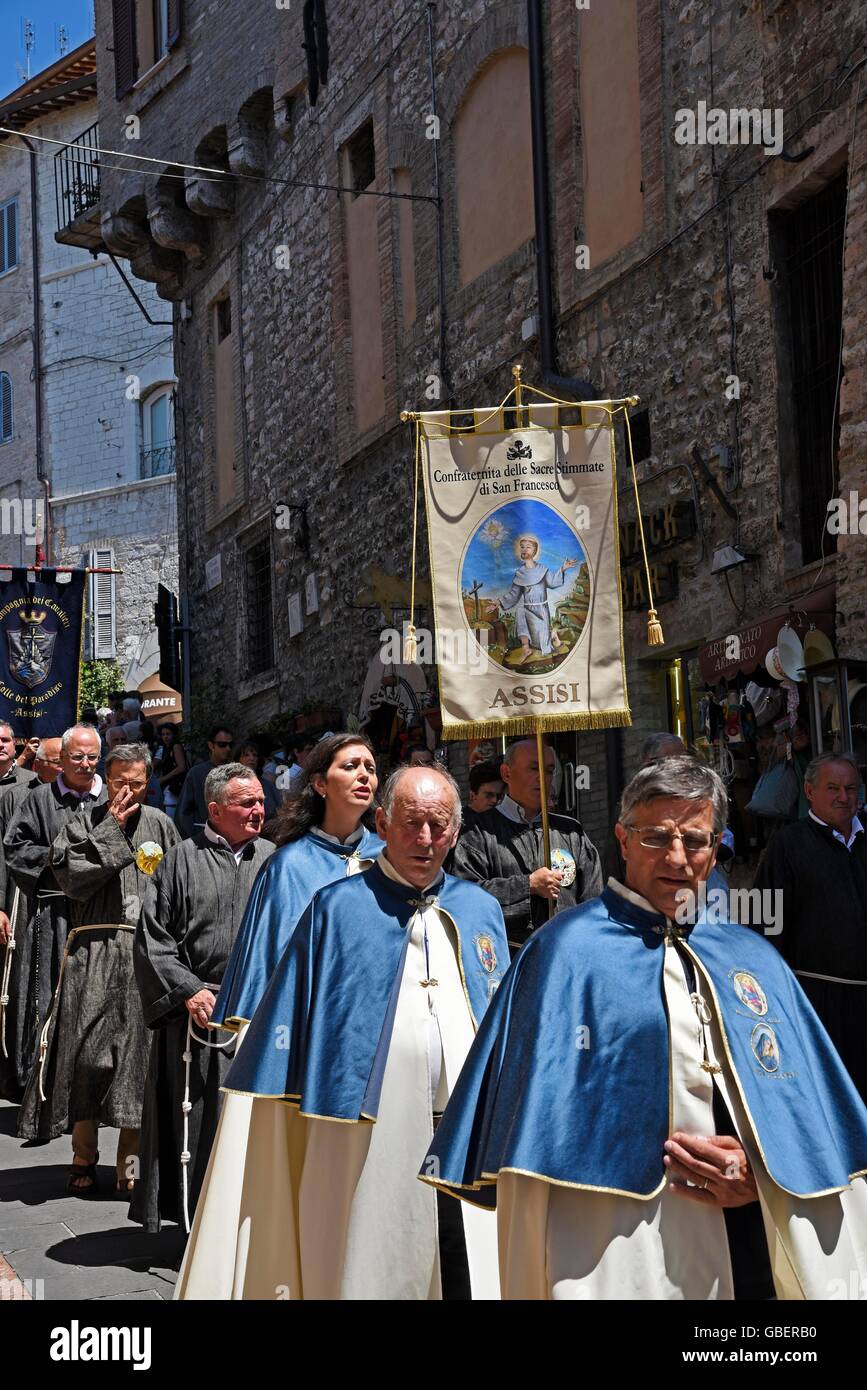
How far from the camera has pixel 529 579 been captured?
734 centimetres

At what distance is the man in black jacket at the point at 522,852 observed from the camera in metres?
7.20

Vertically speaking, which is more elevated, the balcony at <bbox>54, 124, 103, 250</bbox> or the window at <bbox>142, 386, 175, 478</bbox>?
the balcony at <bbox>54, 124, 103, 250</bbox>

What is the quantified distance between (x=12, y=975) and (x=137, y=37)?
1821 centimetres

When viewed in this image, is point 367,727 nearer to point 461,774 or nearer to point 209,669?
point 461,774

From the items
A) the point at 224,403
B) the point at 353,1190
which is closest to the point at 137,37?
the point at 224,403

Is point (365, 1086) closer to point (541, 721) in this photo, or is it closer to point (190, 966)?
point (190, 966)

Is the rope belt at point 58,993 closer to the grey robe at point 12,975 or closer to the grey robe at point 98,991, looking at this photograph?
the grey robe at point 98,991

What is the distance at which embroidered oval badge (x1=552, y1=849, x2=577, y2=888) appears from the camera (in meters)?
7.28

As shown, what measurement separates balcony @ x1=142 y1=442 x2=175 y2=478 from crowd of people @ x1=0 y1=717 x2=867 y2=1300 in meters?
28.2

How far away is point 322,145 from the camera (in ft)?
65.1

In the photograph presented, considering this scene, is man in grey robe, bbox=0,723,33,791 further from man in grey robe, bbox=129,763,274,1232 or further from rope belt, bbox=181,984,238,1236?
rope belt, bbox=181,984,238,1236

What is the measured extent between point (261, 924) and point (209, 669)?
18.3 meters
